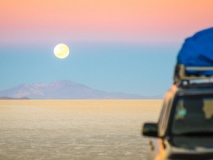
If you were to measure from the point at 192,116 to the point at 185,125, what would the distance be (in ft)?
1.00

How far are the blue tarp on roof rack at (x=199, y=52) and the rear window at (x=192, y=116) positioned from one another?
1.43 ft

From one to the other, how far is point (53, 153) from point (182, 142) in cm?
1493

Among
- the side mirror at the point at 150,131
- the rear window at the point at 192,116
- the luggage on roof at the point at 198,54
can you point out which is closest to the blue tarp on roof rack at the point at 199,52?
the luggage on roof at the point at 198,54

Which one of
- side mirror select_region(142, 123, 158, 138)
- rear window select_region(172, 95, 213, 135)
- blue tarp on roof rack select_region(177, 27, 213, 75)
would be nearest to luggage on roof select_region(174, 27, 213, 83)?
blue tarp on roof rack select_region(177, 27, 213, 75)

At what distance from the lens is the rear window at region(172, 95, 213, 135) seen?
658 centimetres

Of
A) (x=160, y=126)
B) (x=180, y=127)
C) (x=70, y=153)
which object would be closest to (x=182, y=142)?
(x=180, y=127)

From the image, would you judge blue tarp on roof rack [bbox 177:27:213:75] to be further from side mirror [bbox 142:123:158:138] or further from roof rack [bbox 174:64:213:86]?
side mirror [bbox 142:123:158:138]

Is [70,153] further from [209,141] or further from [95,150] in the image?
[209,141]

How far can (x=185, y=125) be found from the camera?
6.82 m

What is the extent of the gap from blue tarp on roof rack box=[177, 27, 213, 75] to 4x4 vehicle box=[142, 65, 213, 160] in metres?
0.21

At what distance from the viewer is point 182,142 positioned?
20.0ft

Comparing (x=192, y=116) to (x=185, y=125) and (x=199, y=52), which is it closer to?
(x=185, y=125)

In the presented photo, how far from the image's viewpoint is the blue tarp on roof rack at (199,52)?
7402 mm

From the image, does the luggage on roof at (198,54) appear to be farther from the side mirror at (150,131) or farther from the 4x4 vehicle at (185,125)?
the side mirror at (150,131)
